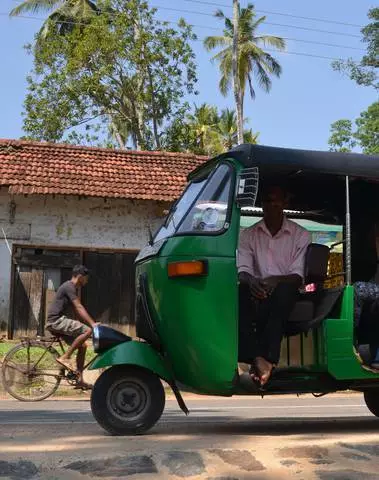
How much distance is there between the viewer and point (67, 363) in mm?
10125

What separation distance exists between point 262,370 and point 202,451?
3.44ft

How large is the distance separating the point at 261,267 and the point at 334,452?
1.71 m

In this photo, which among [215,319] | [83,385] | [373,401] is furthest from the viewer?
[83,385]

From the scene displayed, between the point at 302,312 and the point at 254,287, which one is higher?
the point at 254,287

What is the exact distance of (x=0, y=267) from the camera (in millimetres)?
18156

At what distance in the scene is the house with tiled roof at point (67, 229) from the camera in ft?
59.7

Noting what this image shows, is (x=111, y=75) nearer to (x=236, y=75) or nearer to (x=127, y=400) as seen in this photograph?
(x=236, y=75)

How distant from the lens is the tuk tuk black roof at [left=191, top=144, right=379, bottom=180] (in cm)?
542

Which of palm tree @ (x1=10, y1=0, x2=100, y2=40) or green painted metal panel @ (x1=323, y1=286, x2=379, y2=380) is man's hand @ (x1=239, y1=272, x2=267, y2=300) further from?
palm tree @ (x1=10, y1=0, x2=100, y2=40)

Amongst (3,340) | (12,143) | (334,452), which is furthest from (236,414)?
(12,143)

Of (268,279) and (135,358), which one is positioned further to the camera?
(268,279)

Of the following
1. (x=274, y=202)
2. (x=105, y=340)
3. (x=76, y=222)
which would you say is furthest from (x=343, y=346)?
(x=76, y=222)

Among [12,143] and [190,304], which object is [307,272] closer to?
[190,304]

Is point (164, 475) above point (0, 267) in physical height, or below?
below
